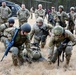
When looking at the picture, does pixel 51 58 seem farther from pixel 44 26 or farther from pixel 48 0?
pixel 48 0

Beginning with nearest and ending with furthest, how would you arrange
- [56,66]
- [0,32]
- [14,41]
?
[14,41], [56,66], [0,32]

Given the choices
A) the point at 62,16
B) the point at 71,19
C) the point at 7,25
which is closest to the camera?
the point at 7,25

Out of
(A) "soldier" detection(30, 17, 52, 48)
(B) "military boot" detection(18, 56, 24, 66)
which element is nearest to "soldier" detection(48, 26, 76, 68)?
(B) "military boot" detection(18, 56, 24, 66)

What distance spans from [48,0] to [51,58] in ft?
164

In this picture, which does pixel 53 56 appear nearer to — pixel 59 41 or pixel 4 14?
pixel 59 41

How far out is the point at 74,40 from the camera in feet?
22.1

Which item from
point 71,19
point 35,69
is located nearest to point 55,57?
point 35,69

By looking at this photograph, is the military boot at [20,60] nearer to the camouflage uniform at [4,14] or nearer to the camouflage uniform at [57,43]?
the camouflage uniform at [57,43]

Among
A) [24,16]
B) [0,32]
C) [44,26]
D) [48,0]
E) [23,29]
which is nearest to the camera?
[23,29]

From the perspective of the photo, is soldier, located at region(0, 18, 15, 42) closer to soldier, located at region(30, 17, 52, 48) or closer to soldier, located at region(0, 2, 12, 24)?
soldier, located at region(30, 17, 52, 48)

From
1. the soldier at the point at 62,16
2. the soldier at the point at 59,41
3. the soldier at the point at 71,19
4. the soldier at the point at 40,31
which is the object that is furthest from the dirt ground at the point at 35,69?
the soldier at the point at 71,19

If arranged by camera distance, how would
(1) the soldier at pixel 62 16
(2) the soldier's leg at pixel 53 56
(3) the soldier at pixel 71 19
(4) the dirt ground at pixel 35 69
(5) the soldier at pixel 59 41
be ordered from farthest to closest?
(3) the soldier at pixel 71 19 < (1) the soldier at pixel 62 16 < (2) the soldier's leg at pixel 53 56 < (4) the dirt ground at pixel 35 69 < (5) the soldier at pixel 59 41

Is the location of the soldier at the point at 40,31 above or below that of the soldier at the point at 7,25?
below

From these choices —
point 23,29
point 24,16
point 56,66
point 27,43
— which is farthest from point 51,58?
point 24,16
